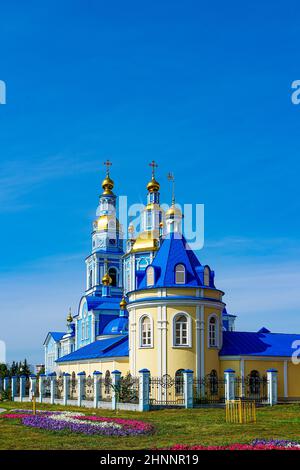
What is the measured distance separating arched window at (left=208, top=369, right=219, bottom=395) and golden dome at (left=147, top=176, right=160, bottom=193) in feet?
76.2

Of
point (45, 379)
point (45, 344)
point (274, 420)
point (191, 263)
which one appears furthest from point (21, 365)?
point (274, 420)

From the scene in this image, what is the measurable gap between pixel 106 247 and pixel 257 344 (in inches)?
897

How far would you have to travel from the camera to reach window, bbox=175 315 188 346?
29484mm

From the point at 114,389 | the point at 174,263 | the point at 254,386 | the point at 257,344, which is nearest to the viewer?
the point at 114,389

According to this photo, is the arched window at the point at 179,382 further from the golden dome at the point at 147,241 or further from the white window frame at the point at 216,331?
the golden dome at the point at 147,241

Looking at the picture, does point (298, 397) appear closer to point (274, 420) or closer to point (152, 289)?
point (152, 289)

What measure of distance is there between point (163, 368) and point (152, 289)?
3442 mm

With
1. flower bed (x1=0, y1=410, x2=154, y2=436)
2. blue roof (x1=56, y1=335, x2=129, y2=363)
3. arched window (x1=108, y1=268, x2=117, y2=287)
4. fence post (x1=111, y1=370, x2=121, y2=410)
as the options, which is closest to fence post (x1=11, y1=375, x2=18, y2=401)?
blue roof (x1=56, y1=335, x2=129, y2=363)

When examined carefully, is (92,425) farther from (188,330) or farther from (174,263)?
(174,263)

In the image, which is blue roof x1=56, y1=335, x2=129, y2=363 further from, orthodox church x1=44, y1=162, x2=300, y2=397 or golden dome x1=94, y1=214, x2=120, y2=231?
golden dome x1=94, y1=214, x2=120, y2=231

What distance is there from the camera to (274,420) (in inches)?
805

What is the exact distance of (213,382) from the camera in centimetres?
2980

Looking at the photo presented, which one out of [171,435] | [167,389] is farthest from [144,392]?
[171,435]

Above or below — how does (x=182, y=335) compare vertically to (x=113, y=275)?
below
